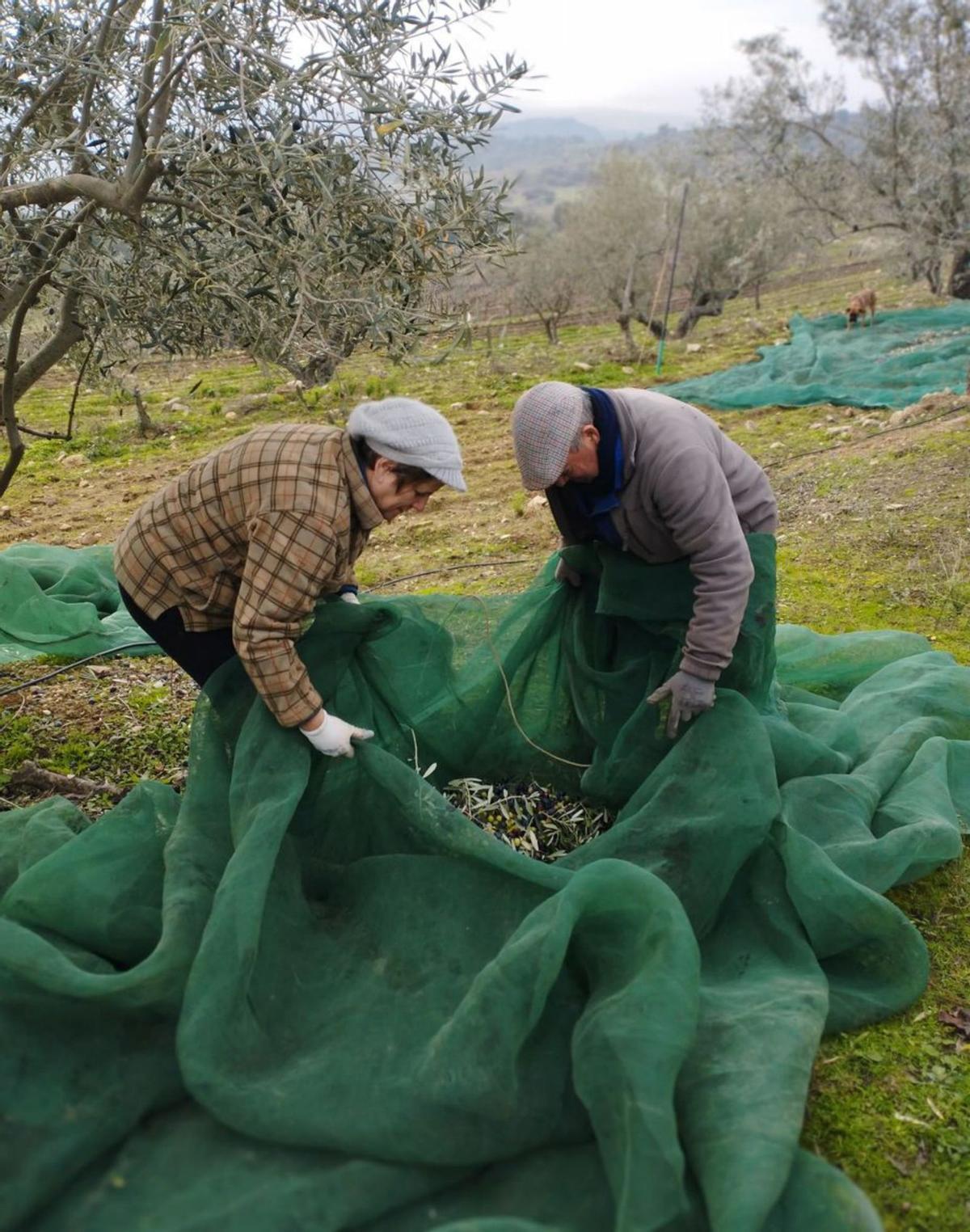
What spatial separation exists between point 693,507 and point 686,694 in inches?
22.0

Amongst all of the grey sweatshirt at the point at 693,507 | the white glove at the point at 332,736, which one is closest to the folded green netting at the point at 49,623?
the white glove at the point at 332,736

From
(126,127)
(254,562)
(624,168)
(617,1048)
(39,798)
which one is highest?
(624,168)

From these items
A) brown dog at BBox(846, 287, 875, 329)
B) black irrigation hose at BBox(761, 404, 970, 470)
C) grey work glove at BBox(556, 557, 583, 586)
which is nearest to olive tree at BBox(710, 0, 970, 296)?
brown dog at BBox(846, 287, 875, 329)

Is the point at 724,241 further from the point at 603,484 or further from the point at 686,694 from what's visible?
the point at 686,694

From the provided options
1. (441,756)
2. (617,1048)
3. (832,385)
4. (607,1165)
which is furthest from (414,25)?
(832,385)

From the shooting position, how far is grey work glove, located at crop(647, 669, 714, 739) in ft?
9.32

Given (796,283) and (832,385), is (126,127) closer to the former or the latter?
(832,385)

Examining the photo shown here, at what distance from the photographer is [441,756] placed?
336 cm

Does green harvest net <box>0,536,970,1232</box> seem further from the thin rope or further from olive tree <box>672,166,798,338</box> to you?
olive tree <box>672,166,798,338</box>

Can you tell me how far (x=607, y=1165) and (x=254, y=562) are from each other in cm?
154

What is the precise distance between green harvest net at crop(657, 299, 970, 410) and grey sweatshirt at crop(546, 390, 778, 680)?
854 cm

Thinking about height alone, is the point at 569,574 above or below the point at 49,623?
above

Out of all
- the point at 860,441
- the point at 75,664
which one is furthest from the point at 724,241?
the point at 75,664

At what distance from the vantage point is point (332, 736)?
259cm
